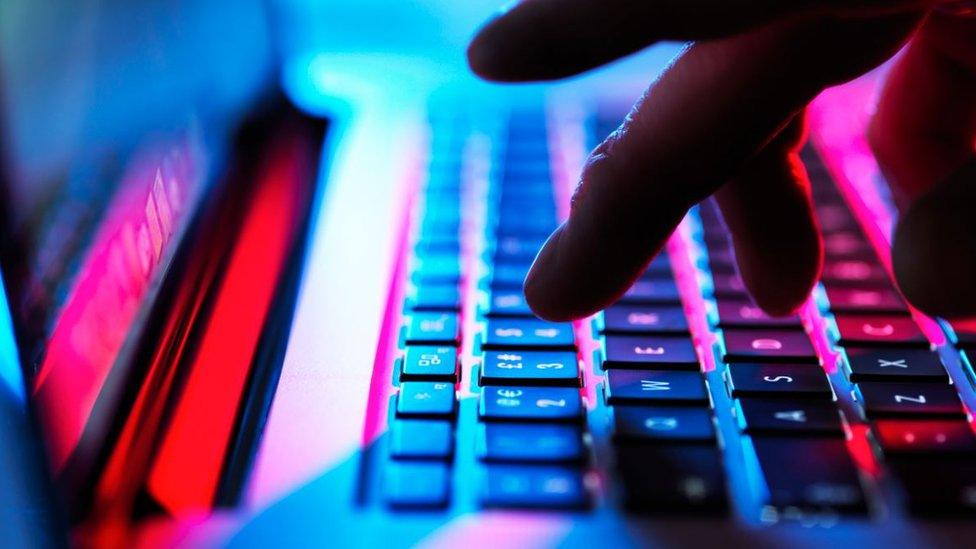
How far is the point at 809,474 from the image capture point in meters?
0.35

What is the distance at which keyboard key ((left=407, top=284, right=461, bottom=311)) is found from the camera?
46 cm

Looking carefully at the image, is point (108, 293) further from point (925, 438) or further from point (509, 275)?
point (925, 438)

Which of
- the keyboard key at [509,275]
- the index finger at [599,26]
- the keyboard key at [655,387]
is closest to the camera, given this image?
the index finger at [599,26]

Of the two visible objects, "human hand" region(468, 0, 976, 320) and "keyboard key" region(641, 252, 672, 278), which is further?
"keyboard key" region(641, 252, 672, 278)

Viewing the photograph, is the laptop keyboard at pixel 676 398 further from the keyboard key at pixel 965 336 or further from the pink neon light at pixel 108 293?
the pink neon light at pixel 108 293

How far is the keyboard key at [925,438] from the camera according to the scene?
36 centimetres

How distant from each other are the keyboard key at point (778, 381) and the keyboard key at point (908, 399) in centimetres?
2

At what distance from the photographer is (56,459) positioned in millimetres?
312

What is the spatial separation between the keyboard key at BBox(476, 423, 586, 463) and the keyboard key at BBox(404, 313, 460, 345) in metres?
0.07

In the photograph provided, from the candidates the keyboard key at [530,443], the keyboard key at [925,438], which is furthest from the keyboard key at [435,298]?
the keyboard key at [925,438]

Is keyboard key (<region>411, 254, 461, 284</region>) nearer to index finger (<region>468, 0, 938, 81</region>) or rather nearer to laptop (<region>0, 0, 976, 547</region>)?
laptop (<region>0, 0, 976, 547</region>)

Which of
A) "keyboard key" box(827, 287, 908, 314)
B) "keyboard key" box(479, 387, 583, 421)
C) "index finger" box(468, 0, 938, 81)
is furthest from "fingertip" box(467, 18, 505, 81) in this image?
"keyboard key" box(827, 287, 908, 314)

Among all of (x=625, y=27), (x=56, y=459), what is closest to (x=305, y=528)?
(x=56, y=459)

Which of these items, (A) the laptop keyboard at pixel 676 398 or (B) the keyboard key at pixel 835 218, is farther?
(B) the keyboard key at pixel 835 218
